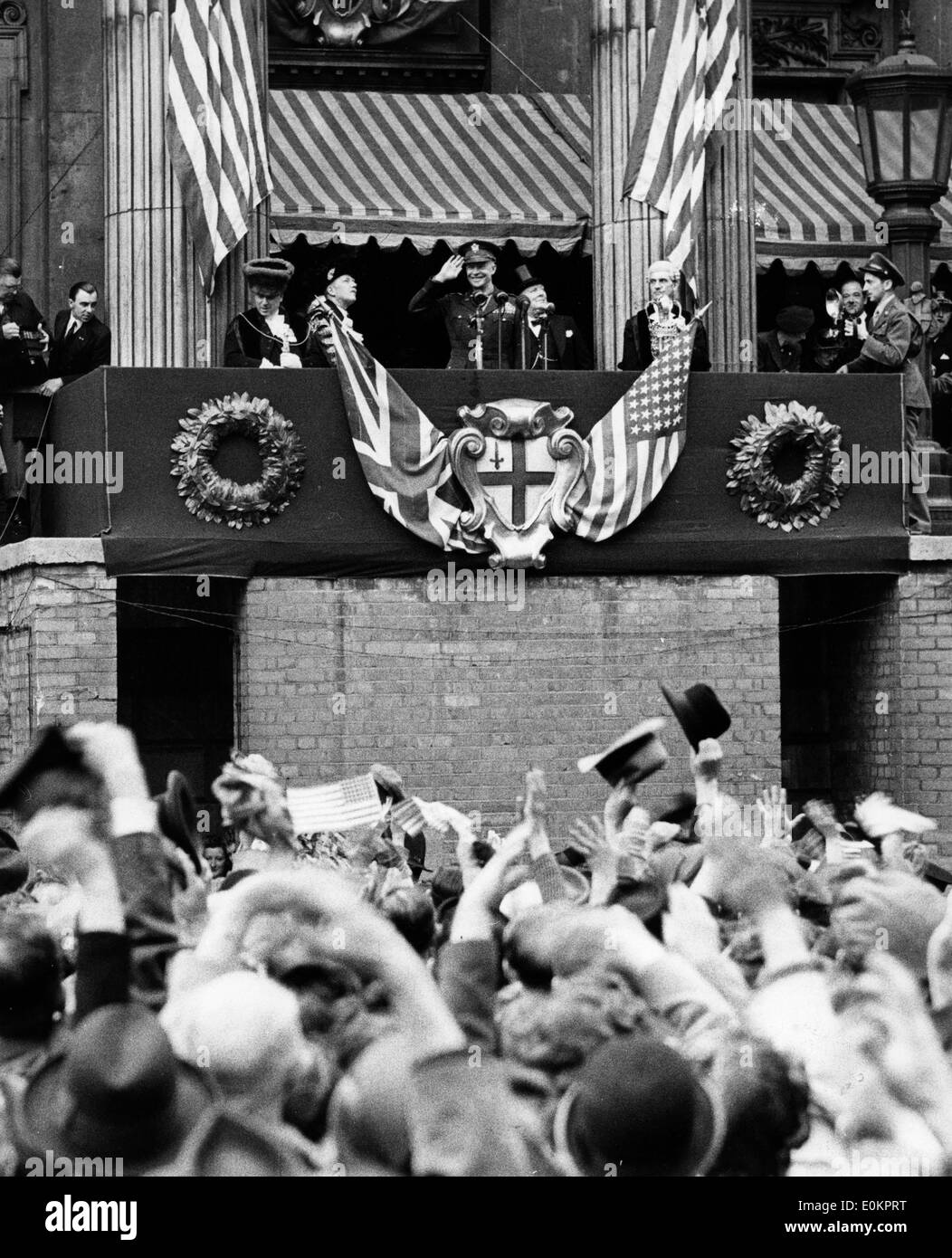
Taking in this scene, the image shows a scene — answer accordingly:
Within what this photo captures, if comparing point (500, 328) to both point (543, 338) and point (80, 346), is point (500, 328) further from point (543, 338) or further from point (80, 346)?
point (80, 346)

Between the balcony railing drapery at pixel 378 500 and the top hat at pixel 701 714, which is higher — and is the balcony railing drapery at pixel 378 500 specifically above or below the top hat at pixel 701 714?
above

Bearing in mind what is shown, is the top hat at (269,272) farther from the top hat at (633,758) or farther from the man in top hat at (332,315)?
the top hat at (633,758)

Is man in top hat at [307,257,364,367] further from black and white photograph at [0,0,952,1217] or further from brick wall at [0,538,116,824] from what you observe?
brick wall at [0,538,116,824]

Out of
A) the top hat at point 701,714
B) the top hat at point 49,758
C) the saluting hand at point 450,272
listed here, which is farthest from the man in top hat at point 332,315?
the top hat at point 49,758

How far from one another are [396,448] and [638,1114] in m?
12.9

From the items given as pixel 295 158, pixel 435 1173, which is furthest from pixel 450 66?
A: pixel 435 1173

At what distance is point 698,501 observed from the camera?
20922 millimetres

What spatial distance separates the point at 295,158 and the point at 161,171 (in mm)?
3715

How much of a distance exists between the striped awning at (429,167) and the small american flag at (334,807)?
7776 mm

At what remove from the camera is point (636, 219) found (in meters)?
21.7

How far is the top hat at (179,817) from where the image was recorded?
11.4 meters

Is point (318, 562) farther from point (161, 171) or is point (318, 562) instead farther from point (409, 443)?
point (161, 171)

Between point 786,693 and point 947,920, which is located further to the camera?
point 786,693

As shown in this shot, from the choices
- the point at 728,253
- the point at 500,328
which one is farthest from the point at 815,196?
the point at 500,328
